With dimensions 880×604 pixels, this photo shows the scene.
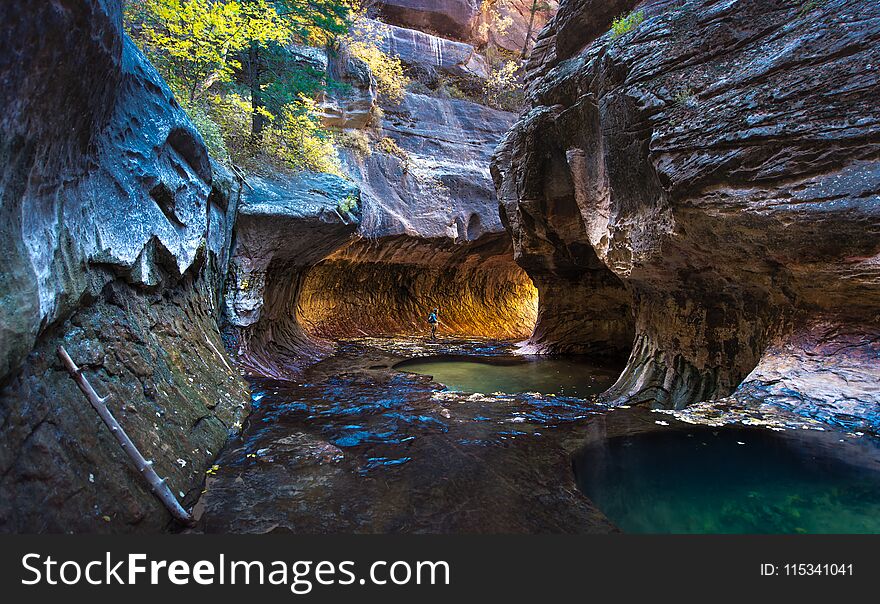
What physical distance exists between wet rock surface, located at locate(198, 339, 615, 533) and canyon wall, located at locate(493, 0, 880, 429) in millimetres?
2860

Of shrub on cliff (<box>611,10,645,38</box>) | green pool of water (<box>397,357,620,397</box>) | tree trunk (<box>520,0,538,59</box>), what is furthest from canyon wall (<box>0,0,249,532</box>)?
tree trunk (<box>520,0,538,59</box>)

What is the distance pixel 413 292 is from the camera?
22.2 meters

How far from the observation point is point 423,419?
627 centimetres

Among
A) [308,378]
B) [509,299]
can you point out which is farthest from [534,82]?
Result: [509,299]

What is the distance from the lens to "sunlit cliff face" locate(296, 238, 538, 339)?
18594mm

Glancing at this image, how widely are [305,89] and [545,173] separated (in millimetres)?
7091

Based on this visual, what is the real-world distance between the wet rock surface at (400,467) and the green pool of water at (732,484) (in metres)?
0.42

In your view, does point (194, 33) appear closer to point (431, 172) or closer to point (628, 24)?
point (628, 24)

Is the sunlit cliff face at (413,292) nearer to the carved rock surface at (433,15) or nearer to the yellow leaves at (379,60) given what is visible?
the yellow leaves at (379,60)

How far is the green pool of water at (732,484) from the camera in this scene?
338 cm

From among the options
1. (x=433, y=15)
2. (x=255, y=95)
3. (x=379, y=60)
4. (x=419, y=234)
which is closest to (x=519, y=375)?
(x=419, y=234)

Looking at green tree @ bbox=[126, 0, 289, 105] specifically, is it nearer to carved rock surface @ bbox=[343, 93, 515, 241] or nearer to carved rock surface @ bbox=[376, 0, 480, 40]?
carved rock surface @ bbox=[343, 93, 515, 241]

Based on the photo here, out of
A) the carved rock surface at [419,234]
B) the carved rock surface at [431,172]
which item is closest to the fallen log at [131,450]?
the carved rock surface at [419,234]

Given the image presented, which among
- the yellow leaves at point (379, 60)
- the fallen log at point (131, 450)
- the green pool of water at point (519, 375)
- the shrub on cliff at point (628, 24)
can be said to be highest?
the yellow leaves at point (379, 60)
